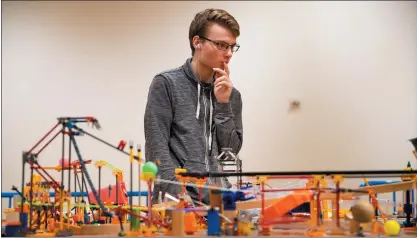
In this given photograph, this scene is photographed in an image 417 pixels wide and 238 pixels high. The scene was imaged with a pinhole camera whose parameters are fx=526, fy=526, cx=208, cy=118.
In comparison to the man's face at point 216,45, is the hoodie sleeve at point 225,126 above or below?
below

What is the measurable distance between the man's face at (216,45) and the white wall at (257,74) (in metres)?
2.01

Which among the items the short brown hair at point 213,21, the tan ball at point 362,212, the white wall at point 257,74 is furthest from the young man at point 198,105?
the white wall at point 257,74

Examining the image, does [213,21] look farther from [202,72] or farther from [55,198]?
[55,198]

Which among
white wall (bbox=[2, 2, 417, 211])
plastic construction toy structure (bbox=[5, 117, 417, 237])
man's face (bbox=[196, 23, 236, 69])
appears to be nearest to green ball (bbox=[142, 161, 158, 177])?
plastic construction toy structure (bbox=[5, 117, 417, 237])

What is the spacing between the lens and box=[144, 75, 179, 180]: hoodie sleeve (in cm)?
145

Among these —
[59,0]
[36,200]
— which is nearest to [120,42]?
[59,0]

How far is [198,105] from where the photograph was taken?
160 cm

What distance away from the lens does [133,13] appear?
3703mm

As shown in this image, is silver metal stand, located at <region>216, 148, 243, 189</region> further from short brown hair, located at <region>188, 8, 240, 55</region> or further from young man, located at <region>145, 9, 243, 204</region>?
short brown hair, located at <region>188, 8, 240, 55</region>

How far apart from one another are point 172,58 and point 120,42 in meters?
0.38

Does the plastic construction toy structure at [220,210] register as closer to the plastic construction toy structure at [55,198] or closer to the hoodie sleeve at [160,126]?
the plastic construction toy structure at [55,198]

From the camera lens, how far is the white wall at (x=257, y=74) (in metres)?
3.57

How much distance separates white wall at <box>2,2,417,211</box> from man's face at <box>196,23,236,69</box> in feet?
6.58

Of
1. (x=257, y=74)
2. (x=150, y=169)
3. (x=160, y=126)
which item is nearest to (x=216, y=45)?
(x=160, y=126)
